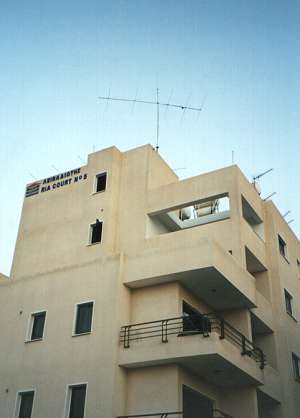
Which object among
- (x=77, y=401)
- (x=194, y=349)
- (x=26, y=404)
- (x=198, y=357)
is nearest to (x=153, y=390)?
(x=198, y=357)

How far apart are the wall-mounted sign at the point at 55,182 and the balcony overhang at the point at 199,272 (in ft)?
31.0

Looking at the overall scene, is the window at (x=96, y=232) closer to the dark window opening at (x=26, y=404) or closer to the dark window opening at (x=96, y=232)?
the dark window opening at (x=96, y=232)

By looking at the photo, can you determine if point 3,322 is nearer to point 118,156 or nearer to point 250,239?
point 118,156

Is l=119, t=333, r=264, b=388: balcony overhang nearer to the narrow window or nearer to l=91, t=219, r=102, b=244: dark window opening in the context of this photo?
the narrow window

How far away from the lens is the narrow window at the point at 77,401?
81.4 ft

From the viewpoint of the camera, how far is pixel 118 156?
3450 cm

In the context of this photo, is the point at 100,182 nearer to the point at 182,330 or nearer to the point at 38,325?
the point at 38,325

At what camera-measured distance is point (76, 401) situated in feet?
82.6

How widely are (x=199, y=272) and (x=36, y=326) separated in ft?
31.1

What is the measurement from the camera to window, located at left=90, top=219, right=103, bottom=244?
31.7 metres

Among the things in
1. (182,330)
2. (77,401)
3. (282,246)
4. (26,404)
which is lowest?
(77,401)

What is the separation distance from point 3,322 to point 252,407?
45.4 ft

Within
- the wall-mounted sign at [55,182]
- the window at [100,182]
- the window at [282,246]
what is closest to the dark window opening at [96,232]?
the window at [100,182]

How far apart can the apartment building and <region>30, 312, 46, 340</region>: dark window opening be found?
7cm
